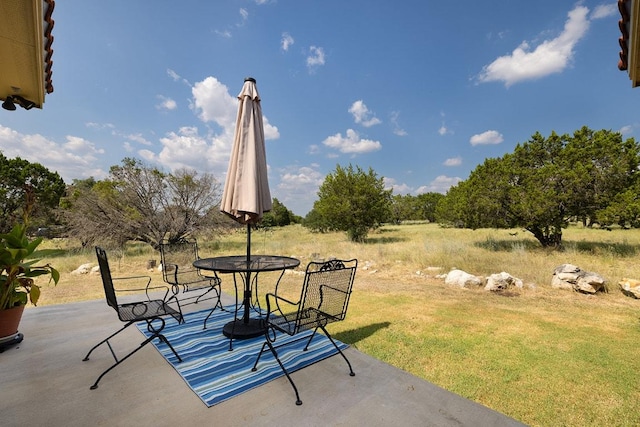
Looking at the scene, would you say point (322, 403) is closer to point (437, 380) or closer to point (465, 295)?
point (437, 380)

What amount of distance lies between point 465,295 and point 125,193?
46.5ft

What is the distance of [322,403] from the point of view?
210cm

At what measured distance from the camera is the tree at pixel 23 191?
588 inches

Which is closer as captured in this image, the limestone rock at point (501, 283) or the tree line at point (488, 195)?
the limestone rock at point (501, 283)

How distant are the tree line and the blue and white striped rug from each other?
10383 mm

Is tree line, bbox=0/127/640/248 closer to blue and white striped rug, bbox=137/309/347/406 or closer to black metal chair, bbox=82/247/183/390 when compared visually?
black metal chair, bbox=82/247/183/390

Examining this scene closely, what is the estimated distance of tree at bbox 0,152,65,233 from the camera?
49.0 feet

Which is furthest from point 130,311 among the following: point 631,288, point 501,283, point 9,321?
point 631,288

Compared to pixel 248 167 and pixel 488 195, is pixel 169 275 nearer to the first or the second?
pixel 248 167

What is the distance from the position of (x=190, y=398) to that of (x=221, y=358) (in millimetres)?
649

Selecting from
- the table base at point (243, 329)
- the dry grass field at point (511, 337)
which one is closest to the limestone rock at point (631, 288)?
the dry grass field at point (511, 337)

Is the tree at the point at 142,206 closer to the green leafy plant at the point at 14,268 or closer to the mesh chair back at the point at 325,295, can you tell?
the green leafy plant at the point at 14,268

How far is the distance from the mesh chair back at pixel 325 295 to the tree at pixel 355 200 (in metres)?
15.1

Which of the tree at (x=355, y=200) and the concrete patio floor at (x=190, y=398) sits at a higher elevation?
the tree at (x=355, y=200)
